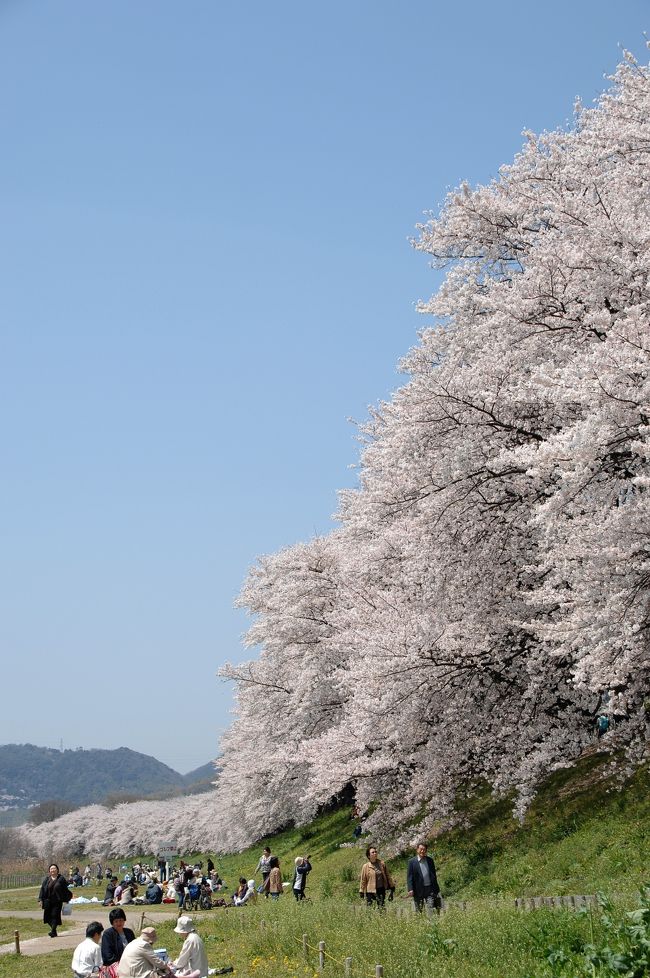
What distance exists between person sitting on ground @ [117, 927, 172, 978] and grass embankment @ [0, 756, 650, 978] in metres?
2.43

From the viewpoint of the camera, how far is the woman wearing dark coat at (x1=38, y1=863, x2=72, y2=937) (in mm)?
22427

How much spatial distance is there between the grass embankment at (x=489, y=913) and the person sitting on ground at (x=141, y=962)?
7.97 feet

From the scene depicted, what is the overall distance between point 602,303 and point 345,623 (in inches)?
477

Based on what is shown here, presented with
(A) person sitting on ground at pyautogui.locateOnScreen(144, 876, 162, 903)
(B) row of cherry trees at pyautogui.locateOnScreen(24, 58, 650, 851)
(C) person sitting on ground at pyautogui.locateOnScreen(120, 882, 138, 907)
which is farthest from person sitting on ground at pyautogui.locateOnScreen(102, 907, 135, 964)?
(C) person sitting on ground at pyautogui.locateOnScreen(120, 882, 138, 907)

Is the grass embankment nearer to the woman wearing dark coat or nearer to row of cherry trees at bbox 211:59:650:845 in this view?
row of cherry trees at bbox 211:59:650:845

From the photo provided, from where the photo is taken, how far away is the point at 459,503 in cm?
1816

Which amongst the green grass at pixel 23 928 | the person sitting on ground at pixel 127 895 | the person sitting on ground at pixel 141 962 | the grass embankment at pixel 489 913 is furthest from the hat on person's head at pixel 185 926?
the person sitting on ground at pixel 127 895

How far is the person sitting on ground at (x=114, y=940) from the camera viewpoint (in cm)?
1314

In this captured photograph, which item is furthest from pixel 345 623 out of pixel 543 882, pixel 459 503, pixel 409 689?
pixel 543 882

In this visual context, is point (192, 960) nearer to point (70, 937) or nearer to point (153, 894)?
point (70, 937)

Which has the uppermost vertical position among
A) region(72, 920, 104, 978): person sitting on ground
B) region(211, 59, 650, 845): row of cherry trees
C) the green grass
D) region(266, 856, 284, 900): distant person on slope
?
region(211, 59, 650, 845): row of cherry trees

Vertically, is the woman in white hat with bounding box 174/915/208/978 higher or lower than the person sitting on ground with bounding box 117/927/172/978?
lower

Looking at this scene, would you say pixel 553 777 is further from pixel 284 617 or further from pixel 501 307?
pixel 284 617

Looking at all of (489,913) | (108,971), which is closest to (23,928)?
(108,971)
